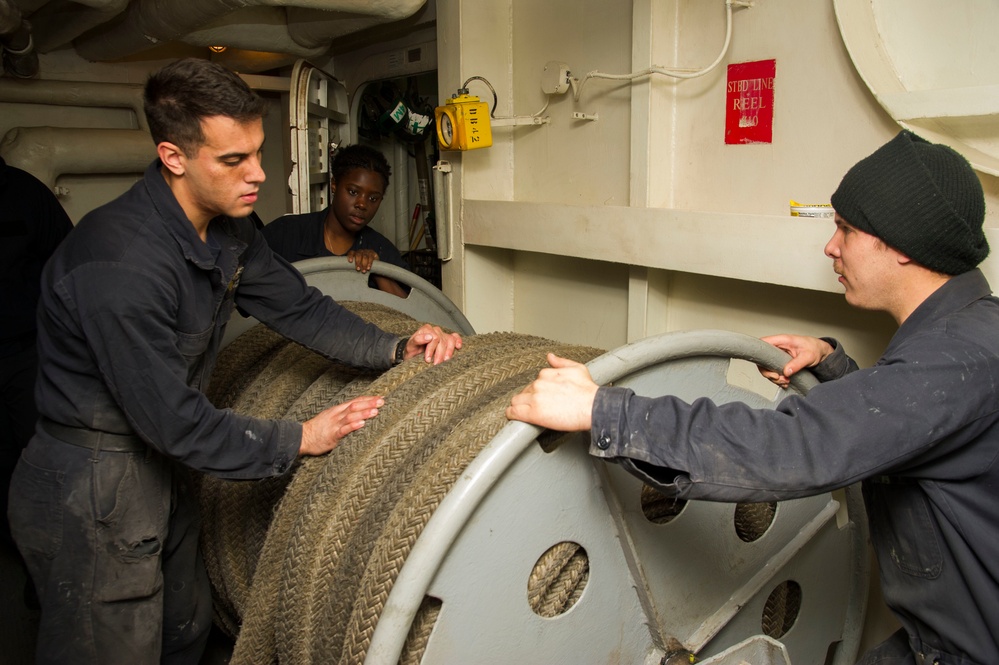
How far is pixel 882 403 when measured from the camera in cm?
136

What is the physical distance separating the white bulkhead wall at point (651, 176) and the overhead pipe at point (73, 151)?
222 cm

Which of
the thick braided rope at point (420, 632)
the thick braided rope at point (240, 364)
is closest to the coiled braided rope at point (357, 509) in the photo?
the thick braided rope at point (420, 632)

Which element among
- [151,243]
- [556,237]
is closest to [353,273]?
[556,237]

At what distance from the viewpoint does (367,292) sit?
2.98 metres

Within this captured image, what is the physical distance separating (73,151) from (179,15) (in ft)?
4.67

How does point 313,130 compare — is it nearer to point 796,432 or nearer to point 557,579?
point 557,579

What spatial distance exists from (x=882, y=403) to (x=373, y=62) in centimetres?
437

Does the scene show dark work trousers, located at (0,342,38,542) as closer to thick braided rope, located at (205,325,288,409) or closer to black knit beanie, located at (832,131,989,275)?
thick braided rope, located at (205,325,288,409)

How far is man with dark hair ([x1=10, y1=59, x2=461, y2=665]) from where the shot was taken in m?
1.71

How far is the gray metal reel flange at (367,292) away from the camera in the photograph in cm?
283

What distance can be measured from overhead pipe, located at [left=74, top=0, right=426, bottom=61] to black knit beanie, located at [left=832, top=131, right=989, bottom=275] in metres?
2.64

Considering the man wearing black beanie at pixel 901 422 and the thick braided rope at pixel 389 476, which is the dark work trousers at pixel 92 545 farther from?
the man wearing black beanie at pixel 901 422

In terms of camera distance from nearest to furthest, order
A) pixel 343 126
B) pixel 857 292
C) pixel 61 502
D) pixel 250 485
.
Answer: pixel 857 292 < pixel 61 502 < pixel 250 485 < pixel 343 126

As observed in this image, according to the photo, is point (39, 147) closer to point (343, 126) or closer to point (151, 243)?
point (343, 126)
